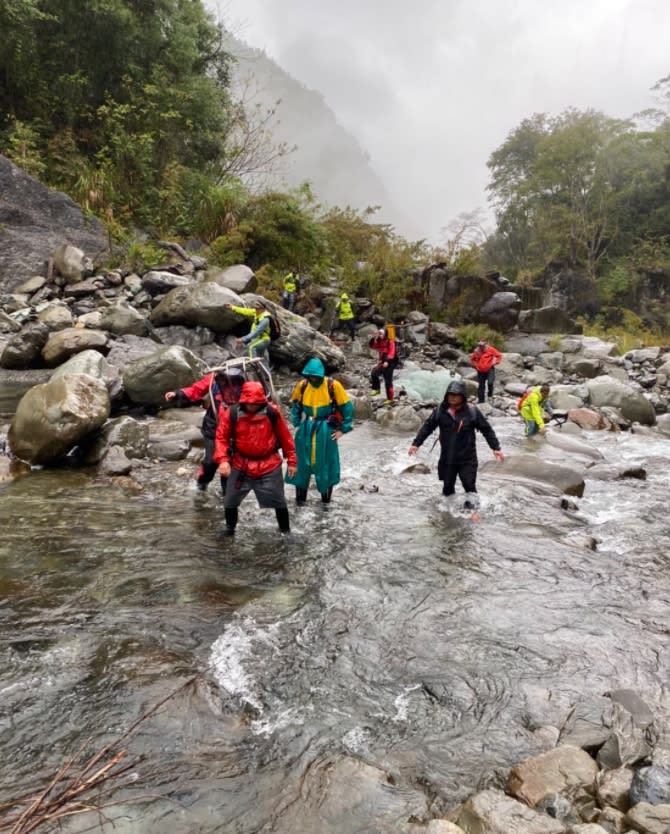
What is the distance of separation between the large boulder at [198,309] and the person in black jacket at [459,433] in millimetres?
9128

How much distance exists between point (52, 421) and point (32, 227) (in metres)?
12.4

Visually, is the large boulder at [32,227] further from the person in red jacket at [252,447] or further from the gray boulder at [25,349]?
the person in red jacket at [252,447]

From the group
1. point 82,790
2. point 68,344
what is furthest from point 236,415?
point 68,344

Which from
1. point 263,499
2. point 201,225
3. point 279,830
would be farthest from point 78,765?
point 201,225

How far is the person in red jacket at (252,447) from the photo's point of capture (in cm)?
533

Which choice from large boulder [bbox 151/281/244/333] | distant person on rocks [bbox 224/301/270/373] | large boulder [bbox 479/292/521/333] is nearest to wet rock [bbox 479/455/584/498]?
distant person on rocks [bbox 224/301/270/373]

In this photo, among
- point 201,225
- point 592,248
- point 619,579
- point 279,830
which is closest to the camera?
point 279,830

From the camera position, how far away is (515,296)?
24.5 meters

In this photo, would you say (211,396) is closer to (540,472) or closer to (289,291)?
(540,472)

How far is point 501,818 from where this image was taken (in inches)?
101

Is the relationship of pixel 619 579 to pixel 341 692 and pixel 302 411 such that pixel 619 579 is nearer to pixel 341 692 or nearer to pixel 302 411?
pixel 341 692

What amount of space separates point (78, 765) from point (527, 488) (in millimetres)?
6548

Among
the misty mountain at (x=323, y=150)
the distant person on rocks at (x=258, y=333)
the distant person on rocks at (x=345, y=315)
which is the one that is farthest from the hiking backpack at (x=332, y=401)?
the misty mountain at (x=323, y=150)

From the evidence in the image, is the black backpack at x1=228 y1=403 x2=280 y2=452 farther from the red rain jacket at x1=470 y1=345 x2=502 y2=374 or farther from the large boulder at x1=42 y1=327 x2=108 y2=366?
the red rain jacket at x1=470 y1=345 x2=502 y2=374
